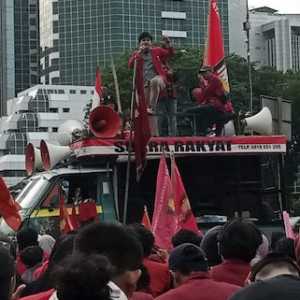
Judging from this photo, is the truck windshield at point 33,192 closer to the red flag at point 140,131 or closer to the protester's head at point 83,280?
the red flag at point 140,131

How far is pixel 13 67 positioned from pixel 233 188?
101923 mm

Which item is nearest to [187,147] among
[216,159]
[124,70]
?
[216,159]

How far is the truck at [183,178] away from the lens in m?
10.5

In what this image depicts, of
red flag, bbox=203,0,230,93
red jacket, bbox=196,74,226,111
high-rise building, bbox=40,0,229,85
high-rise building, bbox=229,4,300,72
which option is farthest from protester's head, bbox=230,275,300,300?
high-rise building, bbox=229,4,300,72

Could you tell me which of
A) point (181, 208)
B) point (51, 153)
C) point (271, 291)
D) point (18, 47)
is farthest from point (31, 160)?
point (18, 47)

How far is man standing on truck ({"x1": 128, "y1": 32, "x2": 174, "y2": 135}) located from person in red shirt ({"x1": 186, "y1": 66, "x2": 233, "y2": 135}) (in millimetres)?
521

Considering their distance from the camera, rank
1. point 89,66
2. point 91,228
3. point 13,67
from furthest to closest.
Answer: point 13,67 → point 89,66 → point 91,228

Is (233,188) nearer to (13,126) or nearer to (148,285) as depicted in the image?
(148,285)

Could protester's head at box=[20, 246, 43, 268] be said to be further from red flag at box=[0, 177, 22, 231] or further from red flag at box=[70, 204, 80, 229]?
red flag at box=[70, 204, 80, 229]

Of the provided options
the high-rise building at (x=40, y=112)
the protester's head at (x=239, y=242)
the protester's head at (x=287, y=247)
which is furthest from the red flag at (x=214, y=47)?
the high-rise building at (x=40, y=112)

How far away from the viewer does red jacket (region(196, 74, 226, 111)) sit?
37.8ft

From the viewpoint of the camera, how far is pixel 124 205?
10.1 meters

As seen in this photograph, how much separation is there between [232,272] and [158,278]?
0.62 meters

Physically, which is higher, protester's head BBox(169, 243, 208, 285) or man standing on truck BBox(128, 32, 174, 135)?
man standing on truck BBox(128, 32, 174, 135)
